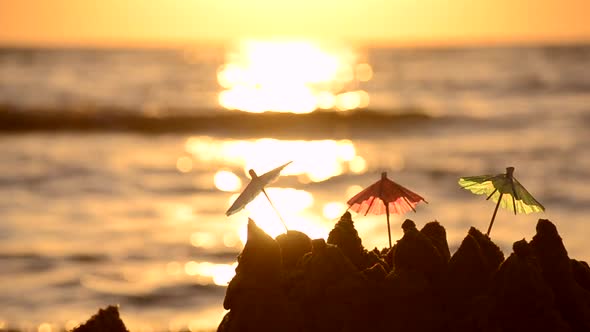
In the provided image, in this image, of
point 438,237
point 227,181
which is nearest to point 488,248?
point 438,237

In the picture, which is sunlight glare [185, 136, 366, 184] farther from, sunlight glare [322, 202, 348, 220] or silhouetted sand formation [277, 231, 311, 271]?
silhouetted sand formation [277, 231, 311, 271]

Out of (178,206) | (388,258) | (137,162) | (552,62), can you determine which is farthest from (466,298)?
(552,62)

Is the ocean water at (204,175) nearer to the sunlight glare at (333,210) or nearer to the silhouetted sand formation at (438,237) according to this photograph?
the sunlight glare at (333,210)

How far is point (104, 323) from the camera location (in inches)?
167

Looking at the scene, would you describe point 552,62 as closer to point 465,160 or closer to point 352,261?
point 465,160

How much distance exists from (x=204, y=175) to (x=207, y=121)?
20302mm

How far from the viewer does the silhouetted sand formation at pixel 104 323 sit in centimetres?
419

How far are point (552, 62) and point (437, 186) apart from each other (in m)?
82.9

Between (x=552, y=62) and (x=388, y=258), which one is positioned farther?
(x=552, y=62)

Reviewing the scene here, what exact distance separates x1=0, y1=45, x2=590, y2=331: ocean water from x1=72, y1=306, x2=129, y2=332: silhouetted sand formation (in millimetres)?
7822

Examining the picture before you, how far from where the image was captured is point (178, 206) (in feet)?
83.9

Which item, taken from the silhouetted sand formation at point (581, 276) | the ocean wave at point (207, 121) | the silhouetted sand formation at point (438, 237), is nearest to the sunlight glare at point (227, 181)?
the ocean wave at point (207, 121)

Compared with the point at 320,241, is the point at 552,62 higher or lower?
higher

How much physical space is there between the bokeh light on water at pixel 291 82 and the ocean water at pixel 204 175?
2.91 metres
